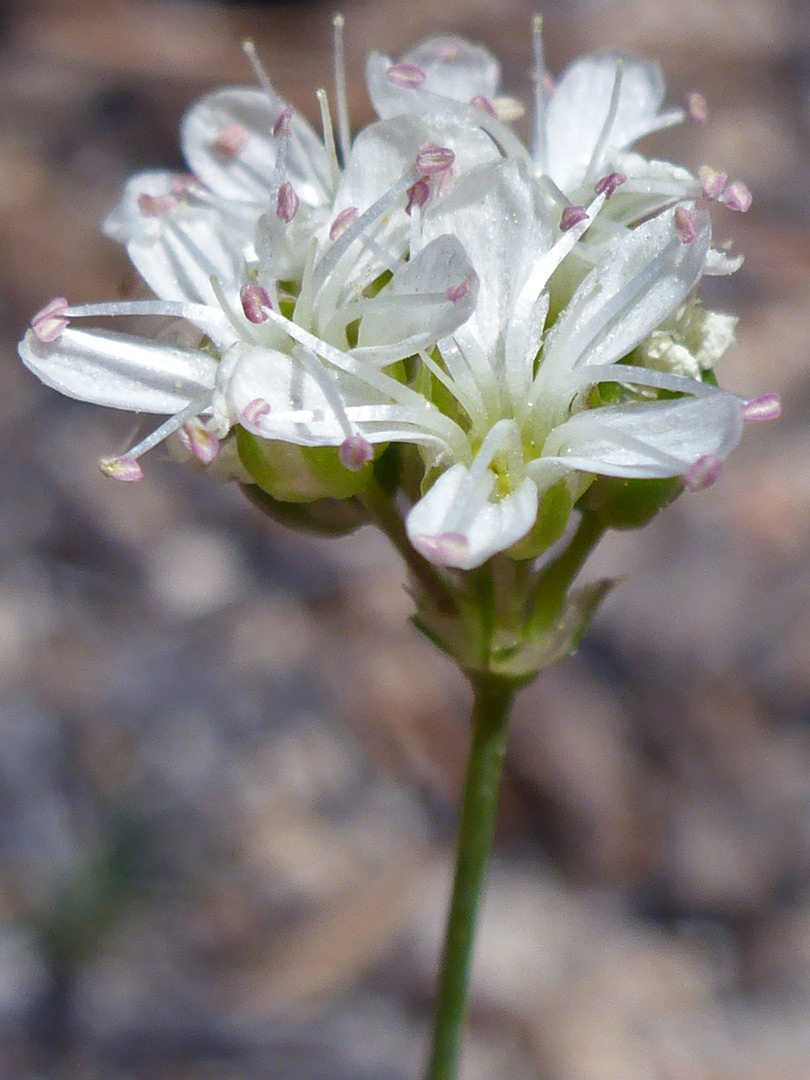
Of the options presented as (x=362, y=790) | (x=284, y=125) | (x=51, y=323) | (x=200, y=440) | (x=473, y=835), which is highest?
(x=284, y=125)

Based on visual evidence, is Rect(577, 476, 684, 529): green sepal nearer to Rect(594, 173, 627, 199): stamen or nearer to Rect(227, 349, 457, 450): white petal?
Rect(227, 349, 457, 450): white petal

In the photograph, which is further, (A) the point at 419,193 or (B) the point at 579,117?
(B) the point at 579,117

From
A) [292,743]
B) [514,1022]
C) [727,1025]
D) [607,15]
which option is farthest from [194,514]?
[607,15]

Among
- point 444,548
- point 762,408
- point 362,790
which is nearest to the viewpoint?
point 444,548

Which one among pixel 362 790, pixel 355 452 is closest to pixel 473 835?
pixel 355 452

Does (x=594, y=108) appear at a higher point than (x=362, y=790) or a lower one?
higher

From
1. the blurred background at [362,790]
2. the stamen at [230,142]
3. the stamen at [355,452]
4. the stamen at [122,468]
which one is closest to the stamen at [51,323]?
the stamen at [122,468]

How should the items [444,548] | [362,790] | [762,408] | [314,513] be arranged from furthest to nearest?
[362,790], [314,513], [762,408], [444,548]

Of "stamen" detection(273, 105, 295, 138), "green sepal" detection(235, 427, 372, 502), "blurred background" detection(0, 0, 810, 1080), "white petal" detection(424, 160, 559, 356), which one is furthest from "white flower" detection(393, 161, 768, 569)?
"blurred background" detection(0, 0, 810, 1080)

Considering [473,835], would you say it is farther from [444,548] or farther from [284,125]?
[284,125]
